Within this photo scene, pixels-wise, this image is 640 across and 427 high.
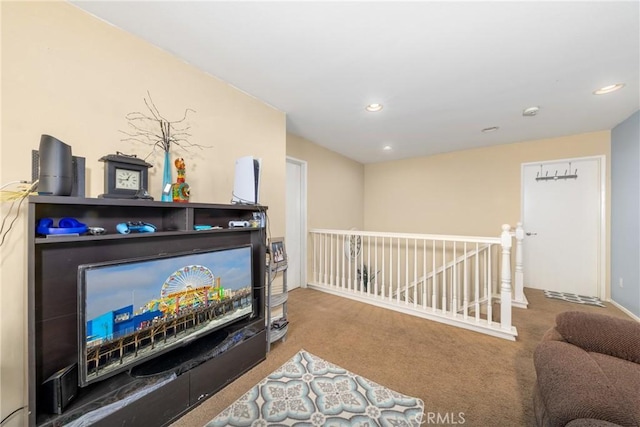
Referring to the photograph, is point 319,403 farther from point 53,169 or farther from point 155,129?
point 155,129

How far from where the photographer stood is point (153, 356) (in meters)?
1.32

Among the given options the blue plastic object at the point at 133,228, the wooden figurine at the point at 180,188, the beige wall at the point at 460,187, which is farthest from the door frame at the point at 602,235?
the blue plastic object at the point at 133,228

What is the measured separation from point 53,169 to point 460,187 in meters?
4.91

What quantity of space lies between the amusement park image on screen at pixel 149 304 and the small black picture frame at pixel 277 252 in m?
0.41

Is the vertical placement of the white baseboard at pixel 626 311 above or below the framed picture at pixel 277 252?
below

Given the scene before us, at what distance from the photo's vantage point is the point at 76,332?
1.19m

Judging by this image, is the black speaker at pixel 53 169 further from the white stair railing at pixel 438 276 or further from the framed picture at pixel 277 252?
the white stair railing at pixel 438 276

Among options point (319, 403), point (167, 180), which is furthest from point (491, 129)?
point (167, 180)

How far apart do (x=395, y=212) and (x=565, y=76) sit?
10.7 ft

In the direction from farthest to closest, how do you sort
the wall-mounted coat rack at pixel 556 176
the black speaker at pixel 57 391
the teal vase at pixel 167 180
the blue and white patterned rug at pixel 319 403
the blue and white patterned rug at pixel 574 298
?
the wall-mounted coat rack at pixel 556 176, the blue and white patterned rug at pixel 574 298, the teal vase at pixel 167 180, the blue and white patterned rug at pixel 319 403, the black speaker at pixel 57 391

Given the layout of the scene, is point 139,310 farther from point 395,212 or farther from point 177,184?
point 395,212

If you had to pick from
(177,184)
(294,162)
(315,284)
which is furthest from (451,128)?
(177,184)

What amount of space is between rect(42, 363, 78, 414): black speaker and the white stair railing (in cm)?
258

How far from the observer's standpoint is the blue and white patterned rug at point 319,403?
53.1 inches
